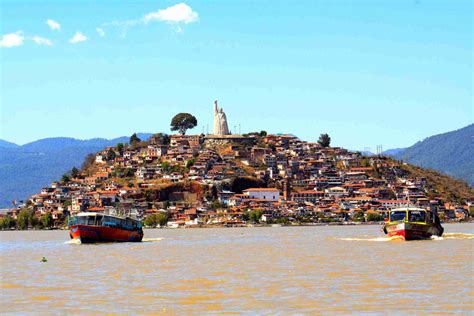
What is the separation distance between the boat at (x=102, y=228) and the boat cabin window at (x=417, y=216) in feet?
103

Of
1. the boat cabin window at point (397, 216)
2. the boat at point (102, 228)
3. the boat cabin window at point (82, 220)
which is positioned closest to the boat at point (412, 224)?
the boat cabin window at point (397, 216)

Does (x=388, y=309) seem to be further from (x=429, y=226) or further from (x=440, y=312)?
(x=429, y=226)

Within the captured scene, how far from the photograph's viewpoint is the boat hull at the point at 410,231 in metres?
93.4

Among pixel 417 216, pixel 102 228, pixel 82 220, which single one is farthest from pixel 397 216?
pixel 82 220

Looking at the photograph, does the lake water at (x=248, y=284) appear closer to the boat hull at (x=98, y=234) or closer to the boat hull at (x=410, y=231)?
the boat hull at (x=410, y=231)

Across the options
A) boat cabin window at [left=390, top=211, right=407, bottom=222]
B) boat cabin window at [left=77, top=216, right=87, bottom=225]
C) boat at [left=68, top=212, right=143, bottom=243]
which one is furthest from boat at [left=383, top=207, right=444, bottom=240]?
boat cabin window at [left=77, top=216, right=87, bottom=225]

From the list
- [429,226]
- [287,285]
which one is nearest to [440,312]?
[287,285]

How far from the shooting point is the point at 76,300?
3994 cm

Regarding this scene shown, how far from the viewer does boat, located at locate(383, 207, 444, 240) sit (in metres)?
93.7

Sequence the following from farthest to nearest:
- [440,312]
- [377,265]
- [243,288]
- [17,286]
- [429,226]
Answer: [429,226] → [377,265] → [17,286] → [243,288] → [440,312]

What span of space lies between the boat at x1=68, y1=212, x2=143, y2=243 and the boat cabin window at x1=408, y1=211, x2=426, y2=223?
31261mm

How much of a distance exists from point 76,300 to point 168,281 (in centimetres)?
881

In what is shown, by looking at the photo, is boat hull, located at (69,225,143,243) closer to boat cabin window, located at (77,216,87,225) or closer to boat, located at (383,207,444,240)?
boat cabin window, located at (77,216,87,225)

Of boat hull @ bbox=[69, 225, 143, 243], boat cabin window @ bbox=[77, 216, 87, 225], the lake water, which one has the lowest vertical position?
the lake water
